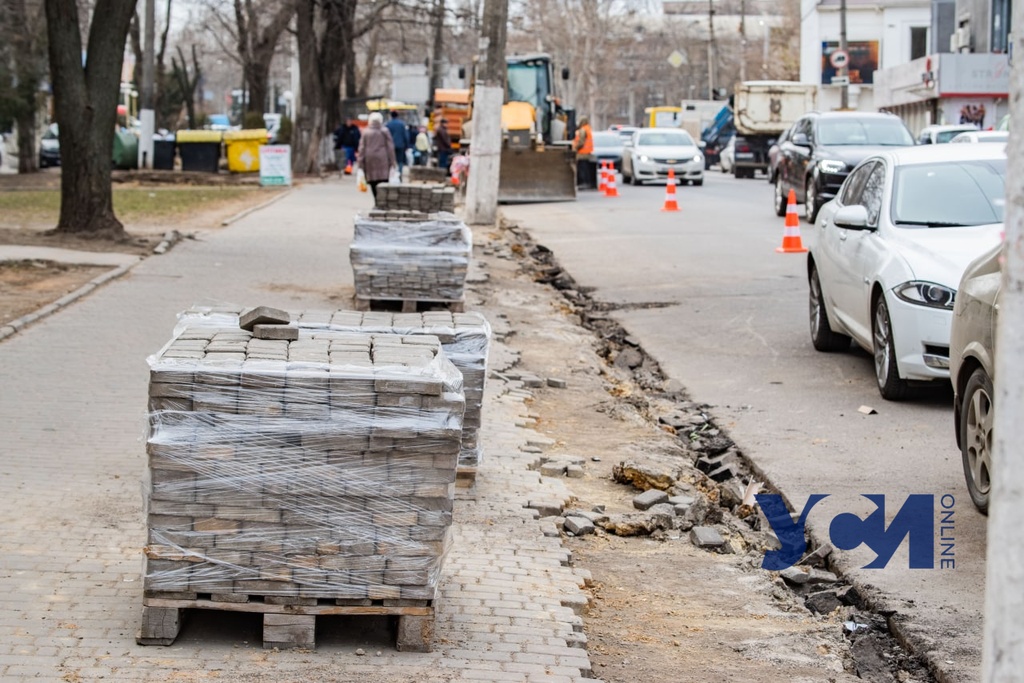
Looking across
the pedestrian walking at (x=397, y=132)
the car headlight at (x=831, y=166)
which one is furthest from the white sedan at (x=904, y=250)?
the pedestrian walking at (x=397, y=132)

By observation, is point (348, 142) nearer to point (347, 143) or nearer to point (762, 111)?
point (347, 143)

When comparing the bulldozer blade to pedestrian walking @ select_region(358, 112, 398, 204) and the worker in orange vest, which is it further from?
pedestrian walking @ select_region(358, 112, 398, 204)

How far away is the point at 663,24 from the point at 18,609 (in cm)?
11217

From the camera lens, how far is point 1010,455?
285cm

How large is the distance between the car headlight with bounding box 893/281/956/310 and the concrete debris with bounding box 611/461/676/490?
2240 mm

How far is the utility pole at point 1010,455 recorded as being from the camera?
282 cm

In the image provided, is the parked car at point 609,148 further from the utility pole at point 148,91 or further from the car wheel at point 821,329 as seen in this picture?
the car wheel at point 821,329

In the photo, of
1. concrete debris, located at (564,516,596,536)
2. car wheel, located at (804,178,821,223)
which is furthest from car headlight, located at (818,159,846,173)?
concrete debris, located at (564,516,596,536)

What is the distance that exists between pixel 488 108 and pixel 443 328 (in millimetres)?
17098

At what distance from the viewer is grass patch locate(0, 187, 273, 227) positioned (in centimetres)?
2339

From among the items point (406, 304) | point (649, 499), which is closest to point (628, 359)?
point (406, 304)

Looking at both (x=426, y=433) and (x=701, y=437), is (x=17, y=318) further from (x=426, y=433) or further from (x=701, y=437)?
(x=426, y=433)

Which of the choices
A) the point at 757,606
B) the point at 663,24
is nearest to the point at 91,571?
the point at 757,606

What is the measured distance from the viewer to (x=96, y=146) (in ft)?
61.3
